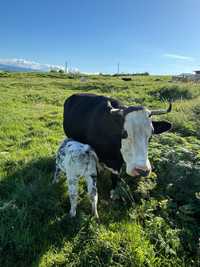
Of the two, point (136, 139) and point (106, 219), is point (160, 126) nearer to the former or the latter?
point (136, 139)

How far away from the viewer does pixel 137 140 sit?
335 cm

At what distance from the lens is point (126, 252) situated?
9.35 feet

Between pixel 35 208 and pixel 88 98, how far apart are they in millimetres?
2483

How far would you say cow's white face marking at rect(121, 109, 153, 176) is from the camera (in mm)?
3291

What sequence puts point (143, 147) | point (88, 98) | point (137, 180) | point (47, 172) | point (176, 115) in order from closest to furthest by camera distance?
point (143, 147), point (137, 180), point (47, 172), point (88, 98), point (176, 115)

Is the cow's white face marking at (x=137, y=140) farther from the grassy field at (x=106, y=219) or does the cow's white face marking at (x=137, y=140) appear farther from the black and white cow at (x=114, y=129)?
the grassy field at (x=106, y=219)

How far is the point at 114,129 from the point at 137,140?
25.3 inches

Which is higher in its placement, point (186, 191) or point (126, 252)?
point (186, 191)

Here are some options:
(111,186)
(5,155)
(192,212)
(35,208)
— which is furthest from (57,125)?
(192,212)

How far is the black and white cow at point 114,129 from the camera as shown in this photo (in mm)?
3359

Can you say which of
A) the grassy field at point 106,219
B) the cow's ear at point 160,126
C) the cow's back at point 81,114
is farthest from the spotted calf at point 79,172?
the cow's ear at point 160,126

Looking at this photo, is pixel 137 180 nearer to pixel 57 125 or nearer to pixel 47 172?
pixel 47 172

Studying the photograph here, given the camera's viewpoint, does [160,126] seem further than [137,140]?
Yes

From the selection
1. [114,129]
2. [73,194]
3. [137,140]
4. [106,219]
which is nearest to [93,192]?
[73,194]
